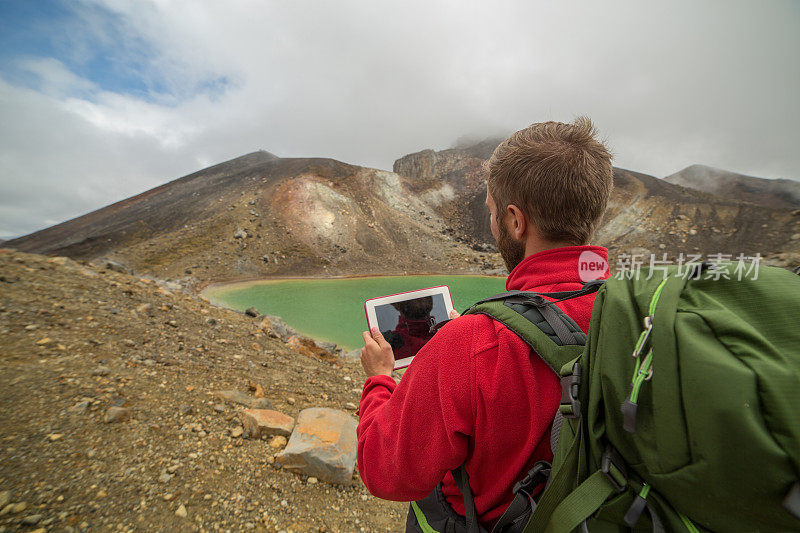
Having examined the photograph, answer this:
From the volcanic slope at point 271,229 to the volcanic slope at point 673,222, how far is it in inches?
243

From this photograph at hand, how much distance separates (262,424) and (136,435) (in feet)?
3.80

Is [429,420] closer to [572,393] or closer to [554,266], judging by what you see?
[572,393]

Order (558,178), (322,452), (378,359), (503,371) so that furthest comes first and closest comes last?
(322,452), (378,359), (558,178), (503,371)

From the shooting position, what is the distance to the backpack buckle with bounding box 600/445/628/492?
0.92 m

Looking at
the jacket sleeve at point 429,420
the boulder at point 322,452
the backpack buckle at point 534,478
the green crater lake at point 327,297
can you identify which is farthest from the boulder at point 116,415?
the green crater lake at point 327,297

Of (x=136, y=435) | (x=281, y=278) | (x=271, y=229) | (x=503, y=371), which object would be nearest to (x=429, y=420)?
(x=503, y=371)

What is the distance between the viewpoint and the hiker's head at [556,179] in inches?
54.6

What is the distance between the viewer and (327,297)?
22.0 m

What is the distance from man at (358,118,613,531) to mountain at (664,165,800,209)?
79.7 m

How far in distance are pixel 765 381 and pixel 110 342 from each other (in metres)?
6.49

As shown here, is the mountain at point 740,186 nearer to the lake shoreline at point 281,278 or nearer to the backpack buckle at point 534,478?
the lake shoreline at point 281,278

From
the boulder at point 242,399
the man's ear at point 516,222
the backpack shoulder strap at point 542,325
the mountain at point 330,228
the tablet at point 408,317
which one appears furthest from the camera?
the mountain at point 330,228

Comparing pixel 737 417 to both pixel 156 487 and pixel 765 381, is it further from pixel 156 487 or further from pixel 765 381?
pixel 156 487

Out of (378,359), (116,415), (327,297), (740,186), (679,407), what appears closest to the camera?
(679,407)
